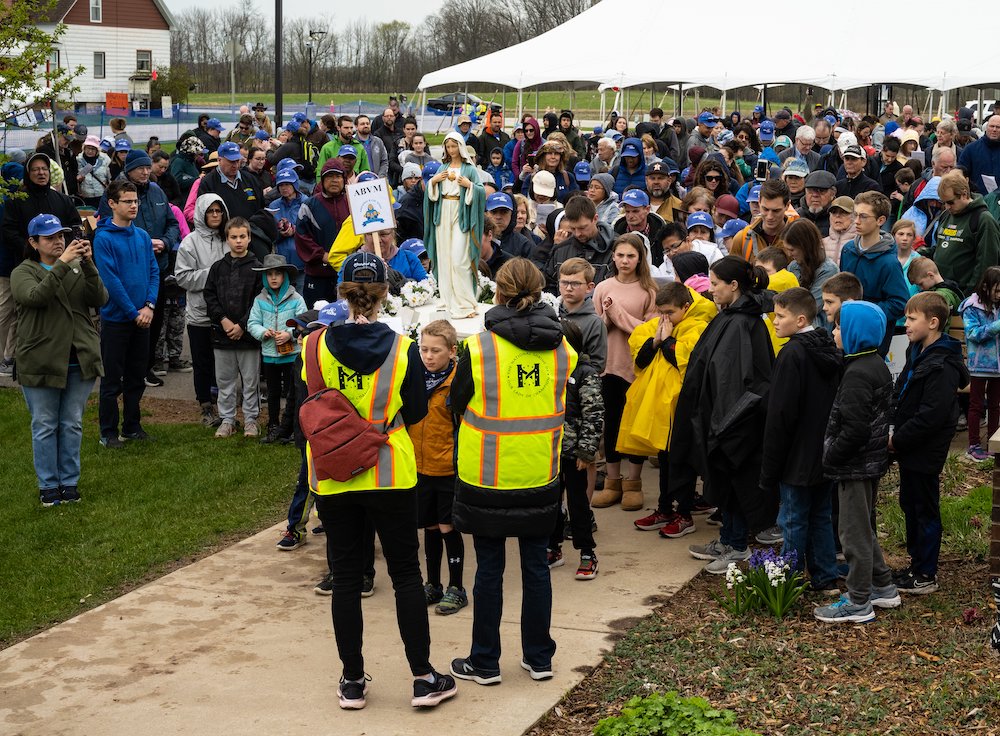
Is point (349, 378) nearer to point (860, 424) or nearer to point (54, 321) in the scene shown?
point (860, 424)

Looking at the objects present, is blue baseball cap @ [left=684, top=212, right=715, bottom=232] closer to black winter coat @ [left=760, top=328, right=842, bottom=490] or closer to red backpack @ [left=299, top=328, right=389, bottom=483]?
black winter coat @ [left=760, top=328, right=842, bottom=490]

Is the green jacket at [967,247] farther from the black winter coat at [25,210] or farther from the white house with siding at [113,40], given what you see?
the white house with siding at [113,40]

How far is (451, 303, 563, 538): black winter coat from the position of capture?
560 cm

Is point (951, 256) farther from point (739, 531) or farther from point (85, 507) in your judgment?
point (85, 507)

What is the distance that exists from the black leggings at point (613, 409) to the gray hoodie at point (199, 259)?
4.03 metres

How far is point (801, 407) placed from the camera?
6.54 m

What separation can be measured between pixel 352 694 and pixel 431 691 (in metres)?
0.36

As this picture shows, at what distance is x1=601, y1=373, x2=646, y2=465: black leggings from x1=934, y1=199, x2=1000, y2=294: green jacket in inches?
137

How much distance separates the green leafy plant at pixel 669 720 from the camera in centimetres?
494

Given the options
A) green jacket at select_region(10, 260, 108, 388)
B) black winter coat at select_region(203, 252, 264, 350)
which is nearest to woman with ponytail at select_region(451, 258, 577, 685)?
green jacket at select_region(10, 260, 108, 388)

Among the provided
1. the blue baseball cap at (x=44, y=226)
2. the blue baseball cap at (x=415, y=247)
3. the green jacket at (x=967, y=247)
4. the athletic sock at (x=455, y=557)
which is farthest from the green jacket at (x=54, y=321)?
the green jacket at (x=967, y=247)

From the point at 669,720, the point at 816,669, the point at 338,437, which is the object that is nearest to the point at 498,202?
the point at 338,437

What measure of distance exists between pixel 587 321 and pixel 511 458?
82.4 inches

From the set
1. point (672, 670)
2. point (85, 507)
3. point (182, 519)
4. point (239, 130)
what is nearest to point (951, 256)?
point (672, 670)
